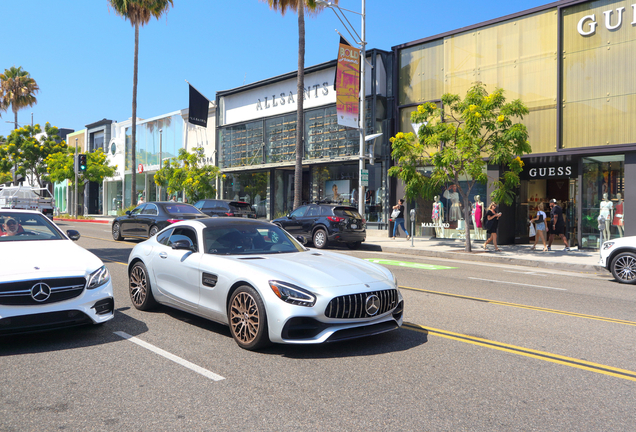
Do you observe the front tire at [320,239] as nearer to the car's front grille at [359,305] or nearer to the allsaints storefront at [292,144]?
the allsaints storefront at [292,144]

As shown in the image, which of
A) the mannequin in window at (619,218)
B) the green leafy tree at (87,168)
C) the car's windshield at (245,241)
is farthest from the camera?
the green leafy tree at (87,168)

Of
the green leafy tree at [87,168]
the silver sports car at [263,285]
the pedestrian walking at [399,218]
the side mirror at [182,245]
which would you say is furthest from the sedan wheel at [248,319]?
the green leafy tree at [87,168]

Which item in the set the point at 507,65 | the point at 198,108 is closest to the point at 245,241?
the point at 507,65

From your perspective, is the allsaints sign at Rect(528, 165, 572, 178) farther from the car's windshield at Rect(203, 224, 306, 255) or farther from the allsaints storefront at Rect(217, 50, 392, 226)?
the car's windshield at Rect(203, 224, 306, 255)

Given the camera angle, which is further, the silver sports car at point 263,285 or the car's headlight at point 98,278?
the car's headlight at point 98,278

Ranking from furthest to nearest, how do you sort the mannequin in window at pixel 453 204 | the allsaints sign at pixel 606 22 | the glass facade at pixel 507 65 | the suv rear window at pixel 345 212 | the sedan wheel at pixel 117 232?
the mannequin in window at pixel 453 204, the sedan wheel at pixel 117 232, the glass facade at pixel 507 65, the suv rear window at pixel 345 212, the allsaints sign at pixel 606 22

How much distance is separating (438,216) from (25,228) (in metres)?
18.9

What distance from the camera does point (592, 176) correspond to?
744 inches

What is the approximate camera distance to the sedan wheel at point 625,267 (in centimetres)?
1172

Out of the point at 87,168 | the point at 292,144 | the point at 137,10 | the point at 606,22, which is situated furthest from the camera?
the point at 87,168

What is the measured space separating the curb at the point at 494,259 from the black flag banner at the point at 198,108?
19.9 meters

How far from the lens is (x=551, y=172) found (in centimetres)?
2095

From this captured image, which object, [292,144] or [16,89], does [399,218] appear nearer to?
[292,144]

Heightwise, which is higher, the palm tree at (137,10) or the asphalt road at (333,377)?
the palm tree at (137,10)
